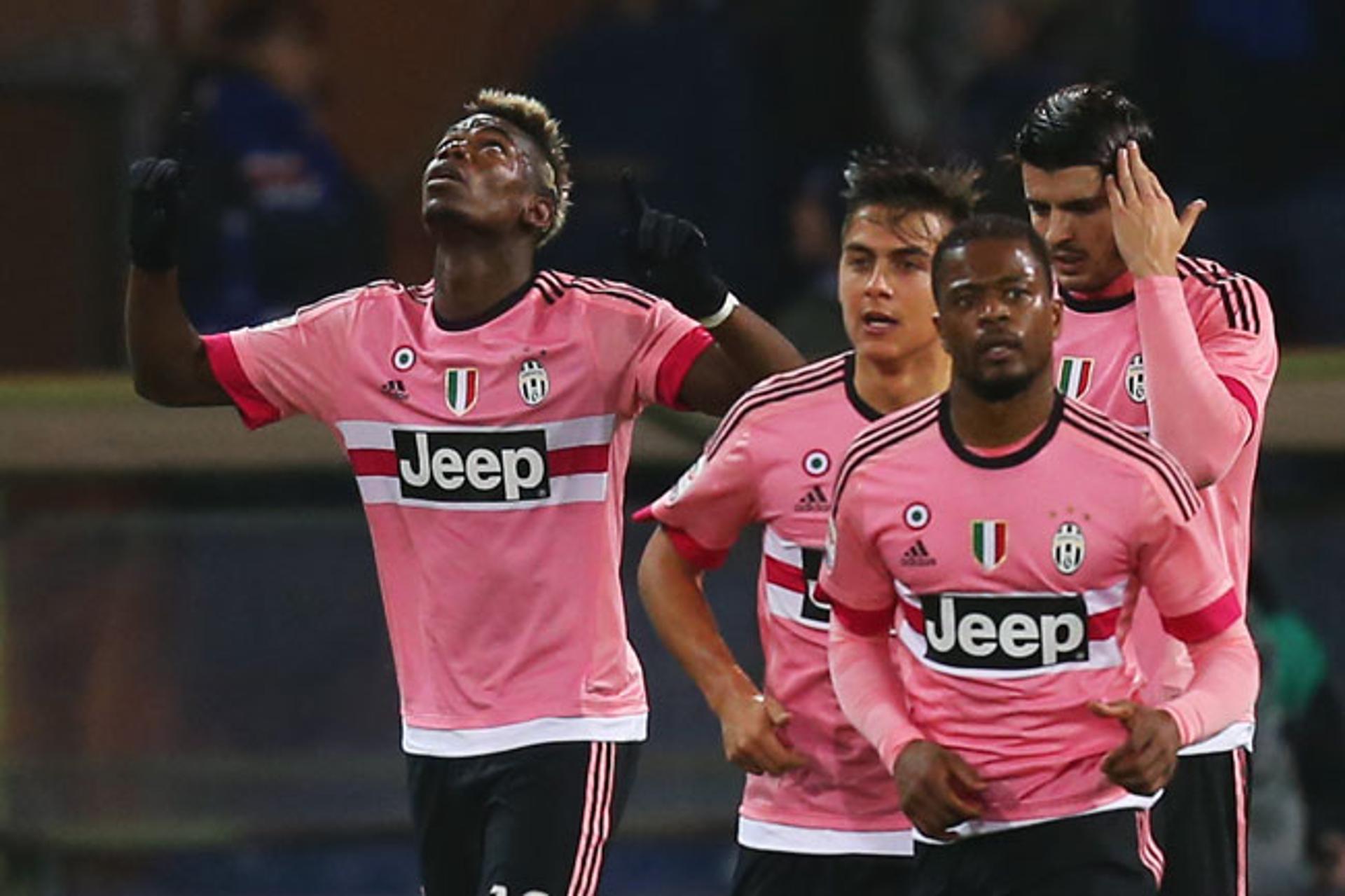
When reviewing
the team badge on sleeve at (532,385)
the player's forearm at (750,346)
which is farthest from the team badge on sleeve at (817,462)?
Result: the team badge on sleeve at (532,385)

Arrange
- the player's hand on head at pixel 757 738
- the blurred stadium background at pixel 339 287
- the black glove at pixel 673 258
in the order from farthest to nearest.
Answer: the blurred stadium background at pixel 339 287 < the black glove at pixel 673 258 < the player's hand on head at pixel 757 738

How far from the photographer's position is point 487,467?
16.9 feet

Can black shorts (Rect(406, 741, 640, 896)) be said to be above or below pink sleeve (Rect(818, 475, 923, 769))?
below

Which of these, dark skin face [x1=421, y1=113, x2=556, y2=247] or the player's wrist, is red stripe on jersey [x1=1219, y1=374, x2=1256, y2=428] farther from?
dark skin face [x1=421, y1=113, x2=556, y2=247]

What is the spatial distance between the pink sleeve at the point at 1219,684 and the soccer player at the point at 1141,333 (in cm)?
37

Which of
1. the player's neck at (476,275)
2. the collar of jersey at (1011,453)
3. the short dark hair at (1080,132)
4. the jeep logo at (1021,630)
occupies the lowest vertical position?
the jeep logo at (1021,630)

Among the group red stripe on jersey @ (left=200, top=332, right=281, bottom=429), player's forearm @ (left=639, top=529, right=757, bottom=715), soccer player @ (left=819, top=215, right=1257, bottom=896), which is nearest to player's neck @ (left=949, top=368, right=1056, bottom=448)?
soccer player @ (left=819, top=215, right=1257, bottom=896)

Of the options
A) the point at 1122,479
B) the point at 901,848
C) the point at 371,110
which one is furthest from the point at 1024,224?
the point at 371,110

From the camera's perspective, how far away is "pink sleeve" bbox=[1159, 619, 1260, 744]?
14.2 feet

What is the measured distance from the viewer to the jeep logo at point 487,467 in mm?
5137

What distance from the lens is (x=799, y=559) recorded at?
4973 mm

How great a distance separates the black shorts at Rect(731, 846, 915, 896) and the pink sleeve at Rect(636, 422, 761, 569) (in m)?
0.51

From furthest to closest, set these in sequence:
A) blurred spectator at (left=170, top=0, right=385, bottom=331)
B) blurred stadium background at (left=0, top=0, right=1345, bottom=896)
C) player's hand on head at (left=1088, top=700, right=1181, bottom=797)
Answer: blurred spectator at (left=170, top=0, right=385, bottom=331) < blurred stadium background at (left=0, top=0, right=1345, bottom=896) < player's hand on head at (left=1088, top=700, right=1181, bottom=797)

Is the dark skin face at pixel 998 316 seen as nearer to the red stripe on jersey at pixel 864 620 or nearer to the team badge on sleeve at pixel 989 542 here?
the team badge on sleeve at pixel 989 542
